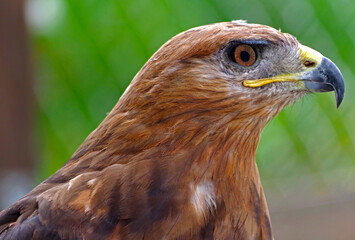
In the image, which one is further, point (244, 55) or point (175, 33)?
point (175, 33)

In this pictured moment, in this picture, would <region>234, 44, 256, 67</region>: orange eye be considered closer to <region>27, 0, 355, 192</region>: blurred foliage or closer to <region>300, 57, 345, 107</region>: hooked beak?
<region>300, 57, 345, 107</region>: hooked beak

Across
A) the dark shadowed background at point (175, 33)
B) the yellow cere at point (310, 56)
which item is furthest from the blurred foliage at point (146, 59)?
the yellow cere at point (310, 56)

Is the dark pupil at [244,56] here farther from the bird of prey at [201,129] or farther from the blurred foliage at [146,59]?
the blurred foliage at [146,59]

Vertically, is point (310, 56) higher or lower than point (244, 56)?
lower

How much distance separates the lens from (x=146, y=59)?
4.12 m

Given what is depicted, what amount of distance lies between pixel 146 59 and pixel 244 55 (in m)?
2.08

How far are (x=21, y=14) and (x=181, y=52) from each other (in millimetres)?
1610

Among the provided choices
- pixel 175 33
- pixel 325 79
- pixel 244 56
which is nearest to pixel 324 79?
pixel 325 79

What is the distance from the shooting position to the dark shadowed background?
3742 mm

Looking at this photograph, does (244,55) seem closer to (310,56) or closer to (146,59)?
(310,56)

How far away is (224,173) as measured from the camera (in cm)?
208

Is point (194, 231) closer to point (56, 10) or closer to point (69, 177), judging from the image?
point (69, 177)

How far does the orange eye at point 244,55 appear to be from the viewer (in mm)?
2061

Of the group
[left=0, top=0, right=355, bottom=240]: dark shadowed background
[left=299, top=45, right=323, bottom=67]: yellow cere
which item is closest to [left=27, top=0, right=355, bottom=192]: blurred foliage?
[left=0, top=0, right=355, bottom=240]: dark shadowed background
